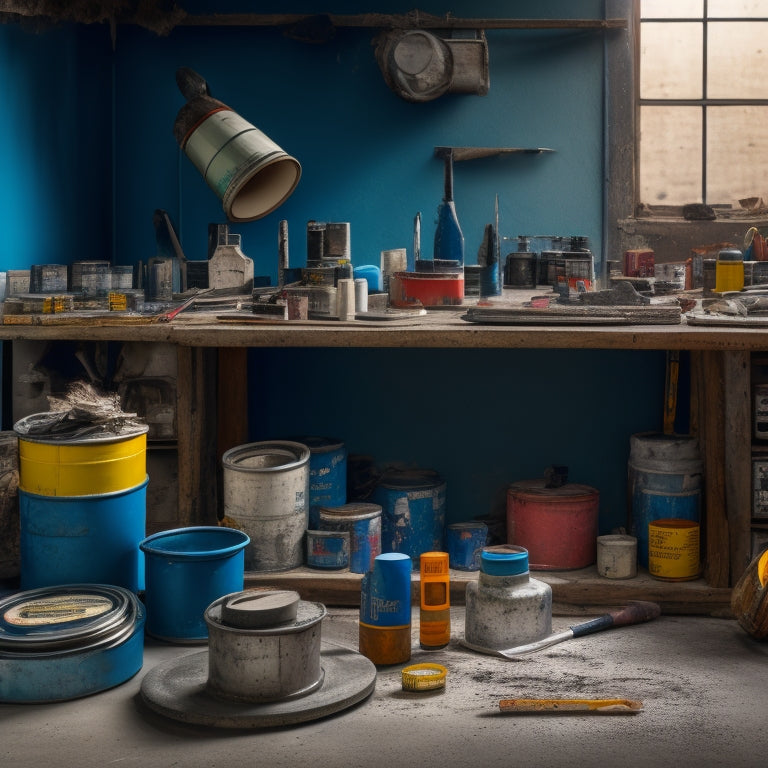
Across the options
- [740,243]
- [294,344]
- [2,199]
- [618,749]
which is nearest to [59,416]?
[294,344]

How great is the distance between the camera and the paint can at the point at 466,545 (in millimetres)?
3457

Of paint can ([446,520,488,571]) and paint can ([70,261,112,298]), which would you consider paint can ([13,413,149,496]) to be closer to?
paint can ([70,261,112,298])

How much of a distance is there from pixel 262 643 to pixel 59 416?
3.18 feet

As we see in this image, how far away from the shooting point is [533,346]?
2998 millimetres

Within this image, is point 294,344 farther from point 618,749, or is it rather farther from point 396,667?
point 618,749

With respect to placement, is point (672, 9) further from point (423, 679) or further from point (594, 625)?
point (423, 679)

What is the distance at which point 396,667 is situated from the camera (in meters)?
2.85

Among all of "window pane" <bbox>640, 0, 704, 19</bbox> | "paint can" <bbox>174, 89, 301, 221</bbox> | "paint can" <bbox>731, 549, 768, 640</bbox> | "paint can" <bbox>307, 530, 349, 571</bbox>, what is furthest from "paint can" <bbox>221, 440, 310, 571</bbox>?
"window pane" <bbox>640, 0, 704, 19</bbox>

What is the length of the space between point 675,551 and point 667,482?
22cm

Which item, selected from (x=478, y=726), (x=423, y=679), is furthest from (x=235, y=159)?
(x=478, y=726)

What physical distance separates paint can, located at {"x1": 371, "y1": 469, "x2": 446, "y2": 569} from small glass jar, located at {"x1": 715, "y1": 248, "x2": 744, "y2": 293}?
1125mm

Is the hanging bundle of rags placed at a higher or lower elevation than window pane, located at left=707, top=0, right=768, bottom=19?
lower

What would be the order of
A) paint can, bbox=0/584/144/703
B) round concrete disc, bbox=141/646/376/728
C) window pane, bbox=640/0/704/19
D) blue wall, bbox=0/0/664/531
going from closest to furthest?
round concrete disc, bbox=141/646/376/728
paint can, bbox=0/584/144/703
blue wall, bbox=0/0/664/531
window pane, bbox=640/0/704/19

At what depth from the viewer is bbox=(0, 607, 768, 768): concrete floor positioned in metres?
2.30
